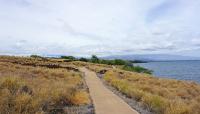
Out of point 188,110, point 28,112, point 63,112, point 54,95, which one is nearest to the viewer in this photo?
point 28,112

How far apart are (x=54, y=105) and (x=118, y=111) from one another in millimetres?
2584

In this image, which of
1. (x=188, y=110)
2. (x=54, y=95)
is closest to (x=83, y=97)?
(x=54, y=95)

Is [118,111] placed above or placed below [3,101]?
below

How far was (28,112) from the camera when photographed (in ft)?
30.2

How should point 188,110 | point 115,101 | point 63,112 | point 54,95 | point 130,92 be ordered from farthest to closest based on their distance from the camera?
point 130,92 → point 115,101 → point 54,95 → point 188,110 → point 63,112

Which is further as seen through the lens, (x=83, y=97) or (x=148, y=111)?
(x=83, y=97)

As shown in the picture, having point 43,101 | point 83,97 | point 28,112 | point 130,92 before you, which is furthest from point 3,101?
point 130,92

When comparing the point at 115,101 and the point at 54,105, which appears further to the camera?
the point at 115,101

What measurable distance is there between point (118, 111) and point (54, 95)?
2774mm

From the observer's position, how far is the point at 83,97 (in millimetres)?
14578

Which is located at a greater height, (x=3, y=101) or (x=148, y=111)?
(x=3, y=101)

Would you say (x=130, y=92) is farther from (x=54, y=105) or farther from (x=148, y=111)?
(x=54, y=105)

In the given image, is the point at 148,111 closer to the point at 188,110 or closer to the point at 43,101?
the point at 188,110

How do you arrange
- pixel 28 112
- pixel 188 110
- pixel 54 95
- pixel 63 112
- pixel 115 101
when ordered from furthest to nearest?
pixel 115 101 → pixel 54 95 → pixel 188 110 → pixel 63 112 → pixel 28 112
